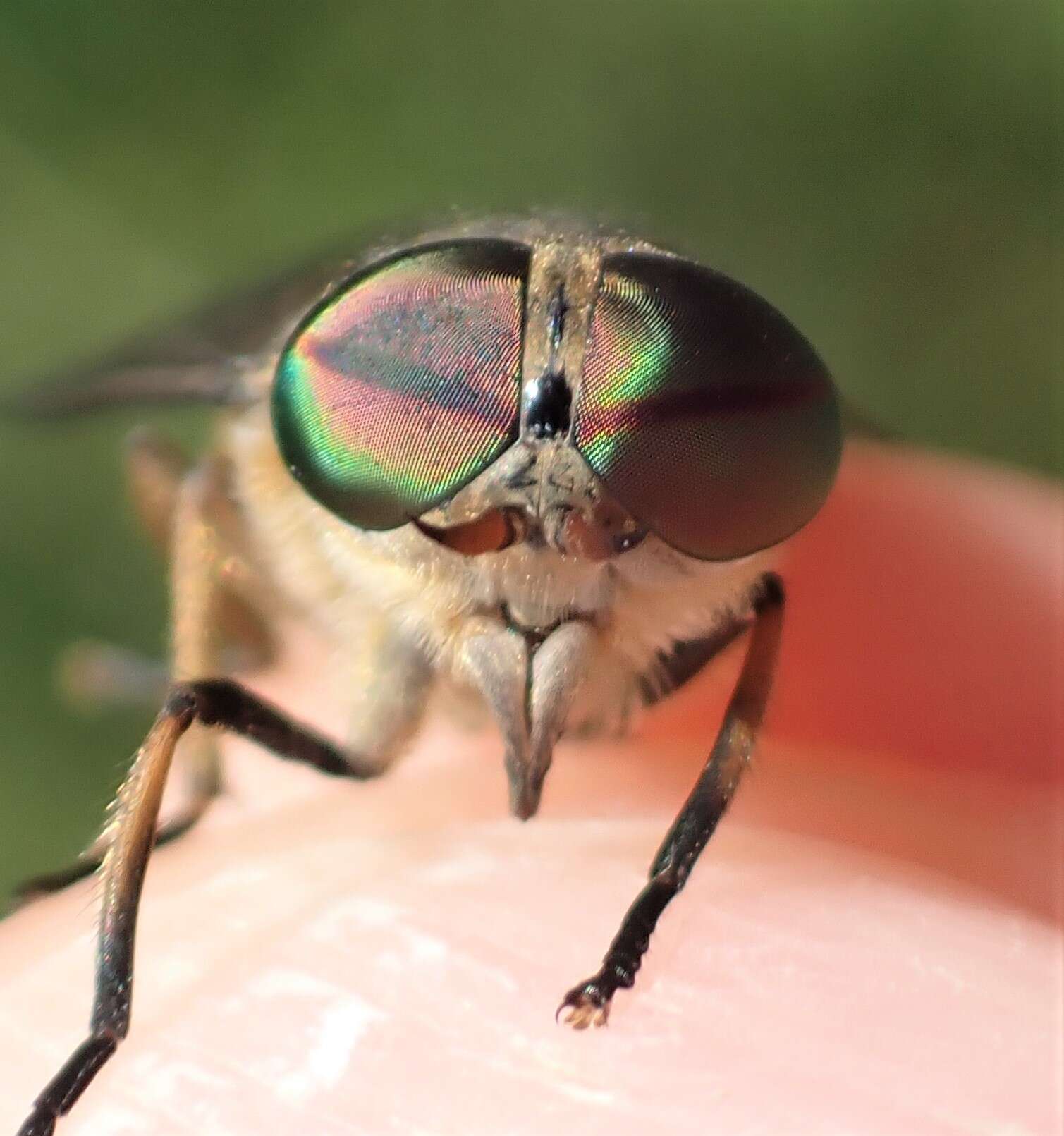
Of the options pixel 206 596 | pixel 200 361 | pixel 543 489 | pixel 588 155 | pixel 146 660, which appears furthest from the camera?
pixel 588 155

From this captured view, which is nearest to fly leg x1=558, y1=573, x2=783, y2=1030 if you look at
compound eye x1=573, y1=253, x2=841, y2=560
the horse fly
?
the horse fly

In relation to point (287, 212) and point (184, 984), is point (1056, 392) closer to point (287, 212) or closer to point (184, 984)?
point (287, 212)

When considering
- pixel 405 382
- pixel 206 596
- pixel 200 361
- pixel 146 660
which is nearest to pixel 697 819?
pixel 405 382

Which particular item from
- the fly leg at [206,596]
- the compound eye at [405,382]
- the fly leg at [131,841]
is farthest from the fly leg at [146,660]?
the compound eye at [405,382]

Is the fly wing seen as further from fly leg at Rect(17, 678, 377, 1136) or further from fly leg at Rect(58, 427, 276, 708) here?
Answer: fly leg at Rect(17, 678, 377, 1136)

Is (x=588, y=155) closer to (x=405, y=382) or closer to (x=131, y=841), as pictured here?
(x=405, y=382)

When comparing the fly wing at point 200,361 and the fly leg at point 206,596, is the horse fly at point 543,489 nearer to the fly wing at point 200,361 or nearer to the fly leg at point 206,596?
the fly leg at point 206,596
